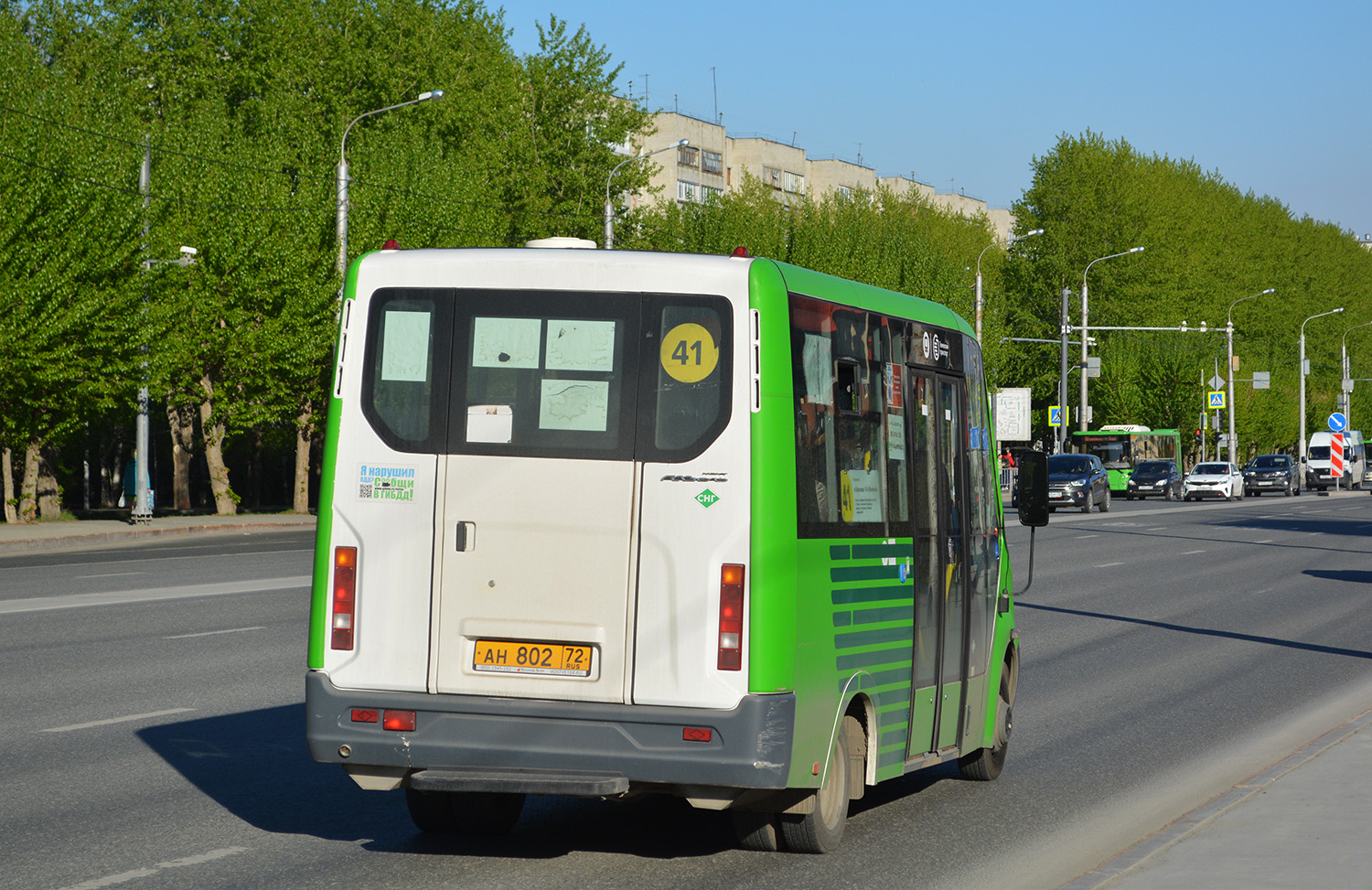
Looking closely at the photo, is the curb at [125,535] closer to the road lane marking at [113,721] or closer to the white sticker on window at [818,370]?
the road lane marking at [113,721]

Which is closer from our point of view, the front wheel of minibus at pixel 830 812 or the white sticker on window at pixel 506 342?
the white sticker on window at pixel 506 342

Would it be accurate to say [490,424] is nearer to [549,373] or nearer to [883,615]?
[549,373]

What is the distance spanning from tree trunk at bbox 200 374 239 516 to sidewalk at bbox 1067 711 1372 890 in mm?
36664

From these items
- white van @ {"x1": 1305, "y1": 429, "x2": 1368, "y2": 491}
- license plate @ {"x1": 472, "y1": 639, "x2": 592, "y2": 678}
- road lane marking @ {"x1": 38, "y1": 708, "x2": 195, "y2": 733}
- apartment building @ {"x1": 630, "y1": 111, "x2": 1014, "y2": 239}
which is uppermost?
apartment building @ {"x1": 630, "y1": 111, "x2": 1014, "y2": 239}

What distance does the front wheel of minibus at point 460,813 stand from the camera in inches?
281

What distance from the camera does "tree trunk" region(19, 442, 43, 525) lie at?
1473 inches

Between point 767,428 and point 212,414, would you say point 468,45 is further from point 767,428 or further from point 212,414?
point 767,428

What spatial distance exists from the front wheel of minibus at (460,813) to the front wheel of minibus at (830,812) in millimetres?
1271

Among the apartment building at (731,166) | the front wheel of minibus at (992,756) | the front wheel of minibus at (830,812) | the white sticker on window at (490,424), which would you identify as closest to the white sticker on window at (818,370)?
the white sticker on window at (490,424)

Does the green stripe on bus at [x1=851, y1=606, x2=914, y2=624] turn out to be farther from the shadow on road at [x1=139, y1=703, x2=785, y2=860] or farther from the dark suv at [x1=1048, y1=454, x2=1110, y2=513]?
the dark suv at [x1=1048, y1=454, x2=1110, y2=513]

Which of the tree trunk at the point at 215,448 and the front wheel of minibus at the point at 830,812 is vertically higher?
the tree trunk at the point at 215,448

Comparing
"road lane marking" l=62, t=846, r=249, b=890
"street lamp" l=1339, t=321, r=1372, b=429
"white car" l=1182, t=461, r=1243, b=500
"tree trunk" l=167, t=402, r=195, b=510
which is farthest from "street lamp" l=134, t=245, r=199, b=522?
"street lamp" l=1339, t=321, r=1372, b=429

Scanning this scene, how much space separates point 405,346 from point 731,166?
9705 cm

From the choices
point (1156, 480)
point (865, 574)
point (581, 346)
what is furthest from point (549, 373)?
point (1156, 480)
